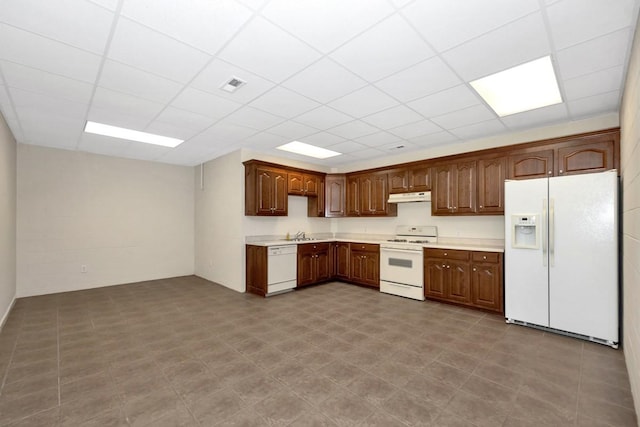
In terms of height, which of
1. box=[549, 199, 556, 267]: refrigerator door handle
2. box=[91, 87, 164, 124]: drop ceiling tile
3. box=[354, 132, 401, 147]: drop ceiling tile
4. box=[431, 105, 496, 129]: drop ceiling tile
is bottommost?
box=[549, 199, 556, 267]: refrigerator door handle

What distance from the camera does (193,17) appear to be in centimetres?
188

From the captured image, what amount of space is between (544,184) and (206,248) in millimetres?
6177

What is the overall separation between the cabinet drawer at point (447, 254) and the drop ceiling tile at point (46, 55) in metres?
4.72

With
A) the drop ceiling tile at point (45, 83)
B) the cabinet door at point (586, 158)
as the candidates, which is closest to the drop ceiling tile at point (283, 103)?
the drop ceiling tile at point (45, 83)

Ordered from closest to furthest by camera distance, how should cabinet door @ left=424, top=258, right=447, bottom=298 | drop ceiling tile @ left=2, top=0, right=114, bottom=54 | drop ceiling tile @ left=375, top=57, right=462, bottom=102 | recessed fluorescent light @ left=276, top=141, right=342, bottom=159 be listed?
drop ceiling tile @ left=2, top=0, right=114, bottom=54 → drop ceiling tile @ left=375, top=57, right=462, bottom=102 → cabinet door @ left=424, top=258, right=447, bottom=298 → recessed fluorescent light @ left=276, top=141, right=342, bottom=159

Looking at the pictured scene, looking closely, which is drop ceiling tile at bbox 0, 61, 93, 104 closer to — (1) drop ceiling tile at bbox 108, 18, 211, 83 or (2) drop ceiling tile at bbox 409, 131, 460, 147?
(1) drop ceiling tile at bbox 108, 18, 211, 83

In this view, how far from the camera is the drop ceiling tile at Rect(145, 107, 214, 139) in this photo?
141 inches

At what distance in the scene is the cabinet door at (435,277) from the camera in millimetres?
4555

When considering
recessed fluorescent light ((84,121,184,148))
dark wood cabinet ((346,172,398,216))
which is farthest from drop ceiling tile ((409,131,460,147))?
recessed fluorescent light ((84,121,184,148))

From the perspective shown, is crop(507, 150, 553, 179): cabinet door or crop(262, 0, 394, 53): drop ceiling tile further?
crop(507, 150, 553, 179): cabinet door

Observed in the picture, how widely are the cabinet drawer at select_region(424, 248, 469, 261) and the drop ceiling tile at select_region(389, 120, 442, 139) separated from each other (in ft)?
6.06

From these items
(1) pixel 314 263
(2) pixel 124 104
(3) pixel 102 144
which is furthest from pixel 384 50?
(3) pixel 102 144

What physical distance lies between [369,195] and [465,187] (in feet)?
6.23

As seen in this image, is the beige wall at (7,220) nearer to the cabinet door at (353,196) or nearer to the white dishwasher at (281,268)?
the white dishwasher at (281,268)
